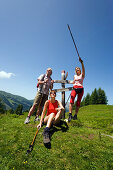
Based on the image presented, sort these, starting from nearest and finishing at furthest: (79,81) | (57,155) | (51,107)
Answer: (57,155) < (51,107) < (79,81)

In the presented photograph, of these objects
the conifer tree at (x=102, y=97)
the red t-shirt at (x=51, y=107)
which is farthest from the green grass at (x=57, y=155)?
the conifer tree at (x=102, y=97)

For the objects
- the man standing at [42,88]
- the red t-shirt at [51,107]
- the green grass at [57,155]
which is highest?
the man standing at [42,88]

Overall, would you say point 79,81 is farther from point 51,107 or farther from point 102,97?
point 102,97

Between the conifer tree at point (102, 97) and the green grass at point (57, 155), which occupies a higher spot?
the conifer tree at point (102, 97)

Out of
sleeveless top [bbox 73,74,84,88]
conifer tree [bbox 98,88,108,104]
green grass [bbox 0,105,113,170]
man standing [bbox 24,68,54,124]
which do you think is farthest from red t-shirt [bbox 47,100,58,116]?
conifer tree [bbox 98,88,108,104]

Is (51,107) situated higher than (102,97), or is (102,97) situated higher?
(102,97)

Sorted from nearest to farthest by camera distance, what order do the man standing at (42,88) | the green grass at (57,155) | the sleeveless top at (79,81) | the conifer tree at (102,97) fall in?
1. the green grass at (57,155)
2. the sleeveless top at (79,81)
3. the man standing at (42,88)
4. the conifer tree at (102,97)

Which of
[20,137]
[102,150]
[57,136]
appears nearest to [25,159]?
[20,137]

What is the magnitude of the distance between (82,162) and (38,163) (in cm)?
122

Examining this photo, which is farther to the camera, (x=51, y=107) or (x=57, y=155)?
(x=51, y=107)

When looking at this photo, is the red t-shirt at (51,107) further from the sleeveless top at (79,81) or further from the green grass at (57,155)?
the sleeveless top at (79,81)

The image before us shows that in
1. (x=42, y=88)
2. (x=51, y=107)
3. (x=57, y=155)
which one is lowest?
(x=57, y=155)

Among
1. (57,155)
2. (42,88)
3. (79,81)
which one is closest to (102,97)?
(79,81)

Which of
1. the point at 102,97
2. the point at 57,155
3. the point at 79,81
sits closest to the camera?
the point at 57,155
